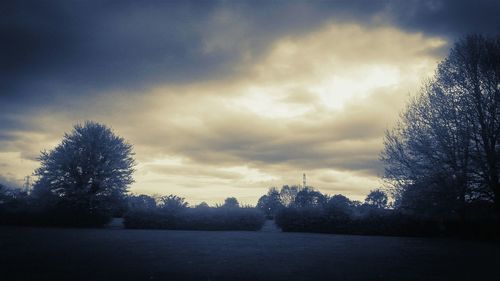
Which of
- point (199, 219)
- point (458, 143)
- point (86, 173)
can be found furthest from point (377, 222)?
point (86, 173)

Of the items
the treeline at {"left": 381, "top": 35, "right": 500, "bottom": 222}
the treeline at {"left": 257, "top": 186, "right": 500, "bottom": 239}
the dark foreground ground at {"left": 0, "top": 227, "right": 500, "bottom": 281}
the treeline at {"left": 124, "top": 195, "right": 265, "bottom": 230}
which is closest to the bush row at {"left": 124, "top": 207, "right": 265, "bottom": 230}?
the treeline at {"left": 124, "top": 195, "right": 265, "bottom": 230}

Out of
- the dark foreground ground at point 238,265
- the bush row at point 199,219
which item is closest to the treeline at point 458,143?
the dark foreground ground at point 238,265

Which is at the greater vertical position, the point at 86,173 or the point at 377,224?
the point at 86,173

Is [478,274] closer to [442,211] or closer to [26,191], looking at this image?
[442,211]

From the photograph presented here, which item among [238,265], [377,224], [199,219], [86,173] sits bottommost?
[238,265]

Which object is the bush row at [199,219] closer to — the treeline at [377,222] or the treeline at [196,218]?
the treeline at [196,218]

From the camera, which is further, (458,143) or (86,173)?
(86,173)

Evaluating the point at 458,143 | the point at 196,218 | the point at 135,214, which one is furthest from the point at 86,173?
the point at 458,143

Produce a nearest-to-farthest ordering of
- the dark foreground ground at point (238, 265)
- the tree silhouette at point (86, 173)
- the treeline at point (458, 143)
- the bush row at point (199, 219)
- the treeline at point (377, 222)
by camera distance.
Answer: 1. the dark foreground ground at point (238, 265)
2. the treeline at point (458, 143)
3. the treeline at point (377, 222)
4. the bush row at point (199, 219)
5. the tree silhouette at point (86, 173)

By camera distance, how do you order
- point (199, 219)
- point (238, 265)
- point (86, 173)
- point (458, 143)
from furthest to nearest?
point (86, 173)
point (199, 219)
point (458, 143)
point (238, 265)

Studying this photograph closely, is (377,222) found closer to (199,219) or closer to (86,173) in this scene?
(199,219)

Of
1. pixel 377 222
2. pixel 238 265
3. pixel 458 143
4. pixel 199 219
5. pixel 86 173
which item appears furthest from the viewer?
pixel 86 173

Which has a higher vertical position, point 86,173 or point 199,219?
point 86,173

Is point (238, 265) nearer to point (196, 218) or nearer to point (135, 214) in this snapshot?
point (196, 218)
